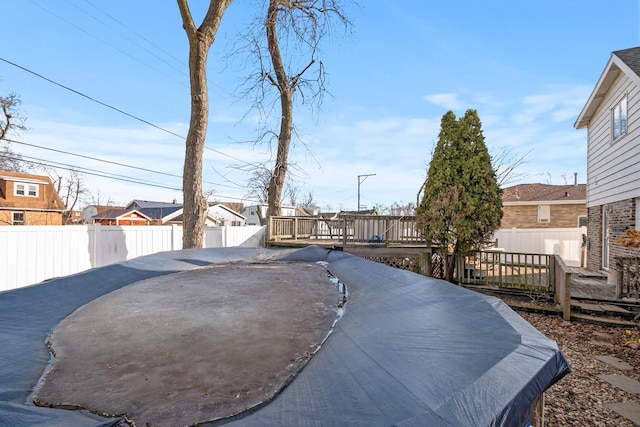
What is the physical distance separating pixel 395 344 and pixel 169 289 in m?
2.23

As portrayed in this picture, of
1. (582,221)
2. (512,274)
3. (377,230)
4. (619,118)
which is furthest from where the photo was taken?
(582,221)

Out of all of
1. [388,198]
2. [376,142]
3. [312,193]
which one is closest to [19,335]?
[376,142]

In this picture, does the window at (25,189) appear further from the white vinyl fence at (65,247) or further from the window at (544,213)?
the window at (544,213)

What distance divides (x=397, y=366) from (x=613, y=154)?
8967 millimetres

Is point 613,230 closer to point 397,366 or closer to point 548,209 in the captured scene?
point 397,366

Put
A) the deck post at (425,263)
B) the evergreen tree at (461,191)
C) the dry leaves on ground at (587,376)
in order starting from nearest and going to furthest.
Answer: the dry leaves on ground at (587,376) < the evergreen tree at (461,191) < the deck post at (425,263)

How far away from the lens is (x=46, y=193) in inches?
819

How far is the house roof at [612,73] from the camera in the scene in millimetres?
6152

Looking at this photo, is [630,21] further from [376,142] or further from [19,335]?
[19,335]

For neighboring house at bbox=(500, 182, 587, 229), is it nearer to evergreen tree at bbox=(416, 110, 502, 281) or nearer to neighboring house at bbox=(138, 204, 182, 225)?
evergreen tree at bbox=(416, 110, 502, 281)

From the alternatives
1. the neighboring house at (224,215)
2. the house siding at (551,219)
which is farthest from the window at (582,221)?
the neighboring house at (224,215)

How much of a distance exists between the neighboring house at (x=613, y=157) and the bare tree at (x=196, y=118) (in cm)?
831

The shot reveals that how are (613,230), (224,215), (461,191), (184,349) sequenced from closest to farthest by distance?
(184,349) < (461,191) < (613,230) < (224,215)

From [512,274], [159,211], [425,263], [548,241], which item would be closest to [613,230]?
[512,274]
